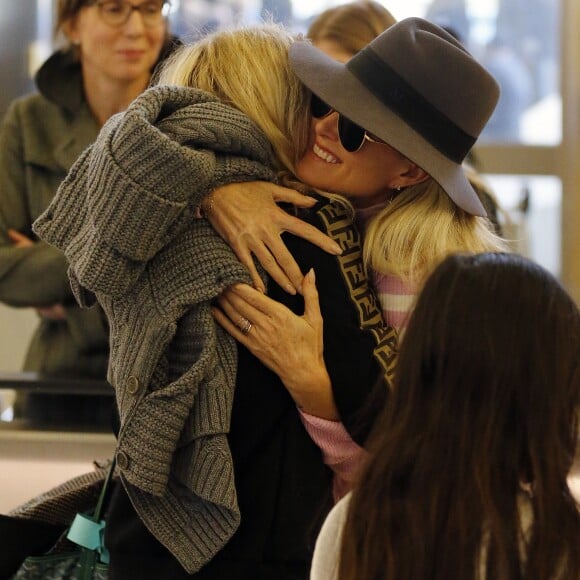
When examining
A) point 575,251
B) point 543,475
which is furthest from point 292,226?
point 575,251

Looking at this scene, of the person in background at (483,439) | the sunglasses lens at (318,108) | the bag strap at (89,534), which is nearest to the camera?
the person in background at (483,439)

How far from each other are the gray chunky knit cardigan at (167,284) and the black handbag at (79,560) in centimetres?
25

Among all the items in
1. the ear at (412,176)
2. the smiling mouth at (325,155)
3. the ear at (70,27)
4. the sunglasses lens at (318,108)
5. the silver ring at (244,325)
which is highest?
the sunglasses lens at (318,108)

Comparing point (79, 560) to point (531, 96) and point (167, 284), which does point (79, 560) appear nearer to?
point (167, 284)

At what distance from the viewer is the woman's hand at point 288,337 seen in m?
1.63

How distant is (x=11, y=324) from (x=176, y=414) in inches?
110

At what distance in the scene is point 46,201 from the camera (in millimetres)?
2836

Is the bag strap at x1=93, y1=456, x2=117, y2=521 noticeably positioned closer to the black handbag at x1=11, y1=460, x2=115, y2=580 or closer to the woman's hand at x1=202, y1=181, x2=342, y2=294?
the black handbag at x1=11, y1=460, x2=115, y2=580

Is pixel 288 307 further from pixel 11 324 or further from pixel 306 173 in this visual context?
pixel 11 324

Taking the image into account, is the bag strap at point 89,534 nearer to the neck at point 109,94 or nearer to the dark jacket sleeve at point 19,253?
the dark jacket sleeve at point 19,253

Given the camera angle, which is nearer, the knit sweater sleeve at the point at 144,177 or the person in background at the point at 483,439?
the person in background at the point at 483,439

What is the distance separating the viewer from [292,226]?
5.49ft

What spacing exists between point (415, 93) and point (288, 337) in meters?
0.41

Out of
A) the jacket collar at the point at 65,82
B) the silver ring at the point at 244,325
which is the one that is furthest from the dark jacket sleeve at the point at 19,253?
the silver ring at the point at 244,325
